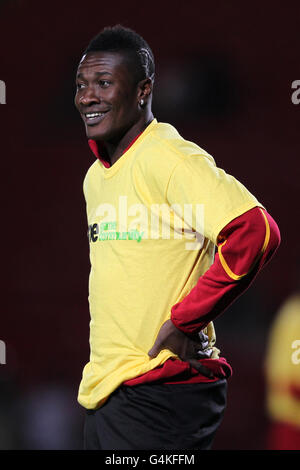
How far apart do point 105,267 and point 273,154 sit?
1.67 metres

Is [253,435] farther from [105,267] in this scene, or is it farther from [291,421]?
[105,267]

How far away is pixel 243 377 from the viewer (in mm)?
2729

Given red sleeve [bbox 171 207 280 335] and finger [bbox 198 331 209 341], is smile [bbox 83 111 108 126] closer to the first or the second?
red sleeve [bbox 171 207 280 335]

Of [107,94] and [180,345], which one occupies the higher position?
[107,94]

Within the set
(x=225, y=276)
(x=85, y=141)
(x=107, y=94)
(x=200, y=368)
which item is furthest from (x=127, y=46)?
(x=85, y=141)

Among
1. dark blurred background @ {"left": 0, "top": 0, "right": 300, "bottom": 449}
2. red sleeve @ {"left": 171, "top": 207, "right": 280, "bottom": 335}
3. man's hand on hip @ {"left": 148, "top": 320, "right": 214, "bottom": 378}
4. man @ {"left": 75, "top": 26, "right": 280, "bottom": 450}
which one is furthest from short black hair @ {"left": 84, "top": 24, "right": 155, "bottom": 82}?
dark blurred background @ {"left": 0, "top": 0, "right": 300, "bottom": 449}

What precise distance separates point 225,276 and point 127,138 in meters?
0.35

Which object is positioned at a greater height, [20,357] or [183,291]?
[183,291]

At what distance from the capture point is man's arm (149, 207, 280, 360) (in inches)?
48.1

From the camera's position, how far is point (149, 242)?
4.27 feet

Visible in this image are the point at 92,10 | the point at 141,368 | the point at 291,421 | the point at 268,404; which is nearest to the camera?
the point at 141,368

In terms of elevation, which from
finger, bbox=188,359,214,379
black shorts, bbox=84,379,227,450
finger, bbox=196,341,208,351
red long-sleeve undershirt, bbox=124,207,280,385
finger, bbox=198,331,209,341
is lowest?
black shorts, bbox=84,379,227,450

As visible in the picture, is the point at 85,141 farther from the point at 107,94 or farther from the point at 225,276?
the point at 225,276

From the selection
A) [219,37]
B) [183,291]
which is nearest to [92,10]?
[219,37]
